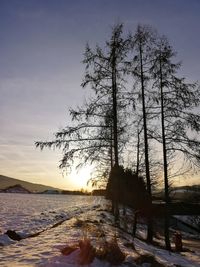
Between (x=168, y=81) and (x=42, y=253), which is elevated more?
(x=168, y=81)

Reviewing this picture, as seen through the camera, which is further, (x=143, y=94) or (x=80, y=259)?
(x=143, y=94)

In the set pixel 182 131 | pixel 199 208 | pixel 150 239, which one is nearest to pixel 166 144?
pixel 182 131

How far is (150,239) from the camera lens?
1800 centimetres

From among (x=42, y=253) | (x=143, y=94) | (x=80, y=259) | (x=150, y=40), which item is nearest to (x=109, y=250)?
(x=80, y=259)

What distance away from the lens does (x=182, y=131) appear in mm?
17750

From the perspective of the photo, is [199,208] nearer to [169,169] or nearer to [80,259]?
[169,169]

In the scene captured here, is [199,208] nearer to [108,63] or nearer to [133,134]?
[133,134]

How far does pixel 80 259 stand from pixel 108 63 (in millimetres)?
12240

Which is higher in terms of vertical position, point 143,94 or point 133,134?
point 143,94

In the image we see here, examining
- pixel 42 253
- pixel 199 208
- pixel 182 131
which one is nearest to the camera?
pixel 42 253

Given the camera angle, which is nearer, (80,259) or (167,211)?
(80,259)

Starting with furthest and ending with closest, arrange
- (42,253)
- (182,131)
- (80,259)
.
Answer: (182,131) < (42,253) < (80,259)

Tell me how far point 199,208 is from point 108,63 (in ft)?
52.6

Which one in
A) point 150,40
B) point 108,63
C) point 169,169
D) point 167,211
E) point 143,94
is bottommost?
point 167,211
